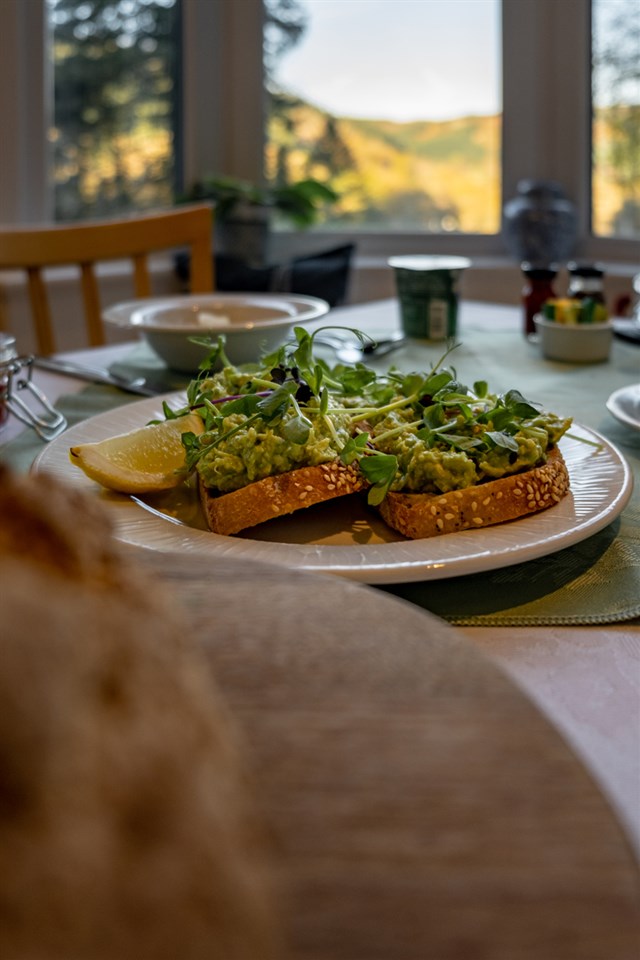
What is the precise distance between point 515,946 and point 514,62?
11.8 feet

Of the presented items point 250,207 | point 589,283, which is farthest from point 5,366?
point 250,207

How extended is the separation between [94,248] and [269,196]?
4.31 ft

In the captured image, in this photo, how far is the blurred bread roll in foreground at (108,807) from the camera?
249 millimetres

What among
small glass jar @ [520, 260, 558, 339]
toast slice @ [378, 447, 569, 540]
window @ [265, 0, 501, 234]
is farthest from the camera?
window @ [265, 0, 501, 234]

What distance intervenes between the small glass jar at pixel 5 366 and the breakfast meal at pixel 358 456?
28 cm

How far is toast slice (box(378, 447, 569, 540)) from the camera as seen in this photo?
32.0 inches

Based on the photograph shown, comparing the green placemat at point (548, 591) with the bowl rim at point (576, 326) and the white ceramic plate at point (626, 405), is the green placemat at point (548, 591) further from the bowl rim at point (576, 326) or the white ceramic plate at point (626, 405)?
the bowl rim at point (576, 326)

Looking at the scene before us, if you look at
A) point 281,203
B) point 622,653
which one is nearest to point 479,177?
point 281,203

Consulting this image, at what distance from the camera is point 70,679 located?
27cm

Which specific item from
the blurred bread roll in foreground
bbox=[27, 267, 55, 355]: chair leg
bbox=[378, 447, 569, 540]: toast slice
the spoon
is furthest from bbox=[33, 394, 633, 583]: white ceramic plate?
bbox=[27, 267, 55, 355]: chair leg

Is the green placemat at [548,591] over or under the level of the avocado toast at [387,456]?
under

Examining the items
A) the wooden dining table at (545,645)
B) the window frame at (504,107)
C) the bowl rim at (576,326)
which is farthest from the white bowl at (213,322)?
the window frame at (504,107)

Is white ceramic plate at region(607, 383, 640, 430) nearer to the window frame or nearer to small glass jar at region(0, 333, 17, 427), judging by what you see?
small glass jar at region(0, 333, 17, 427)

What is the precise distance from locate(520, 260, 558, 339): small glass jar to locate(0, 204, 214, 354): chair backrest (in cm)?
90
